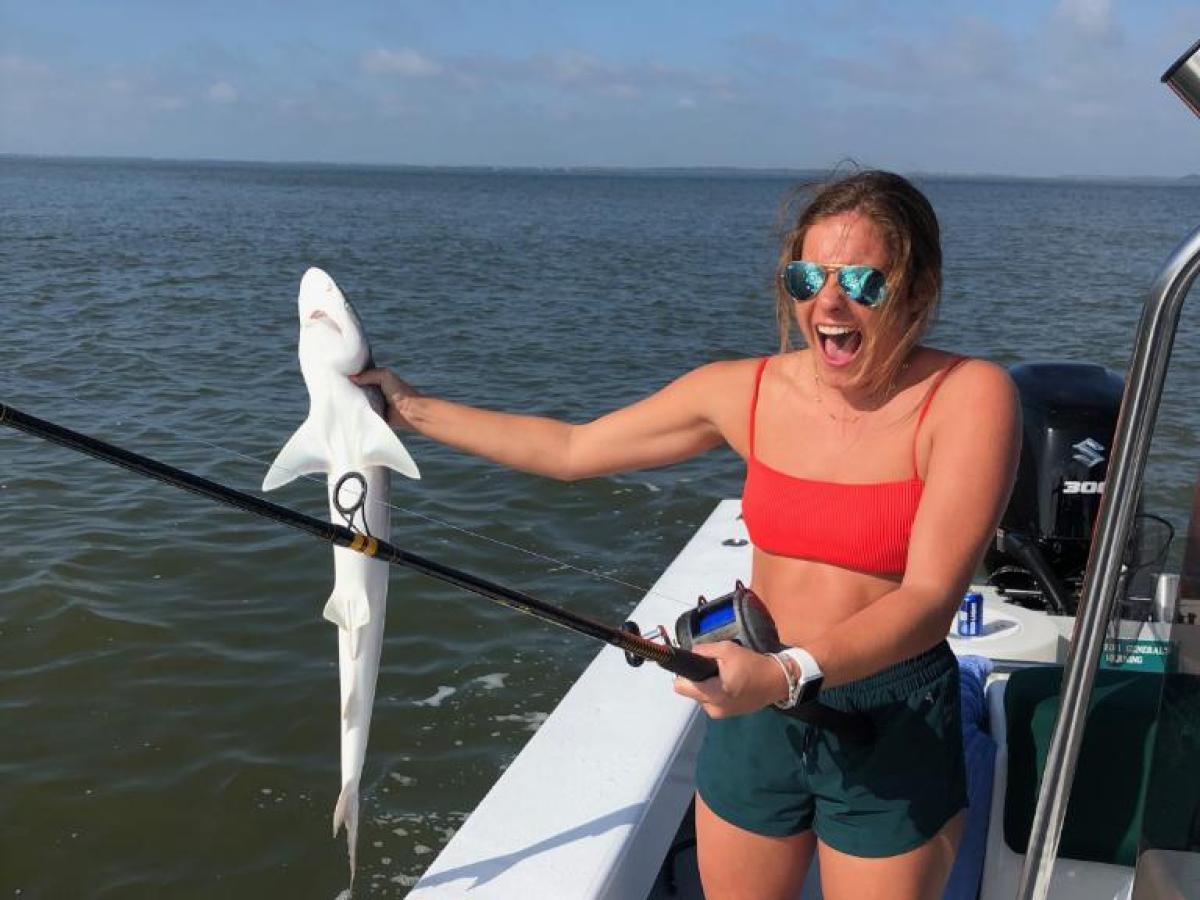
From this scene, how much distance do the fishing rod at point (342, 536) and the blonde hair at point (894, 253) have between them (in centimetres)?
69

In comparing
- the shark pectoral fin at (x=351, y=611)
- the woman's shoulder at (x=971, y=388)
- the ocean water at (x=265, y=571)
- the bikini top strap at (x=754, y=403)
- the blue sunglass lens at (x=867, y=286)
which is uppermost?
the blue sunglass lens at (x=867, y=286)

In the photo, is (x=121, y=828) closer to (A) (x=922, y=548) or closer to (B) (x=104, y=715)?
(B) (x=104, y=715)

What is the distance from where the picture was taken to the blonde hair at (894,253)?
2.38m

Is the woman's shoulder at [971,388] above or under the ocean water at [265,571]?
above

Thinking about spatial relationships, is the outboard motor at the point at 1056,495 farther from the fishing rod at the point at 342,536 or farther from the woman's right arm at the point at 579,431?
the fishing rod at the point at 342,536

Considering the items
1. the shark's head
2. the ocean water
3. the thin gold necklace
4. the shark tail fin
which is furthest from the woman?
the shark tail fin

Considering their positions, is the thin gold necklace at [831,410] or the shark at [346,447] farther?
the shark at [346,447]

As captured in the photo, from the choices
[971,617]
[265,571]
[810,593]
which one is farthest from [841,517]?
[265,571]

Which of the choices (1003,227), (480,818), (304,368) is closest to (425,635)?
(480,818)

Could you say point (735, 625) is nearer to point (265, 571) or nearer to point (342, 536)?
point (342, 536)

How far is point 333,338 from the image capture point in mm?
2811

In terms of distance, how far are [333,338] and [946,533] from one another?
4.70 feet

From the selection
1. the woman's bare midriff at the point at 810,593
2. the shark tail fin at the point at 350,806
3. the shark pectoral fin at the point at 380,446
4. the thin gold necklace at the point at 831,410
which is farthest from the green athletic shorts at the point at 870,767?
the shark tail fin at the point at 350,806

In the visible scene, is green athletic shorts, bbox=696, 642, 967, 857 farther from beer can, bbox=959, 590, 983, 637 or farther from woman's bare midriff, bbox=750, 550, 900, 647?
beer can, bbox=959, 590, 983, 637
